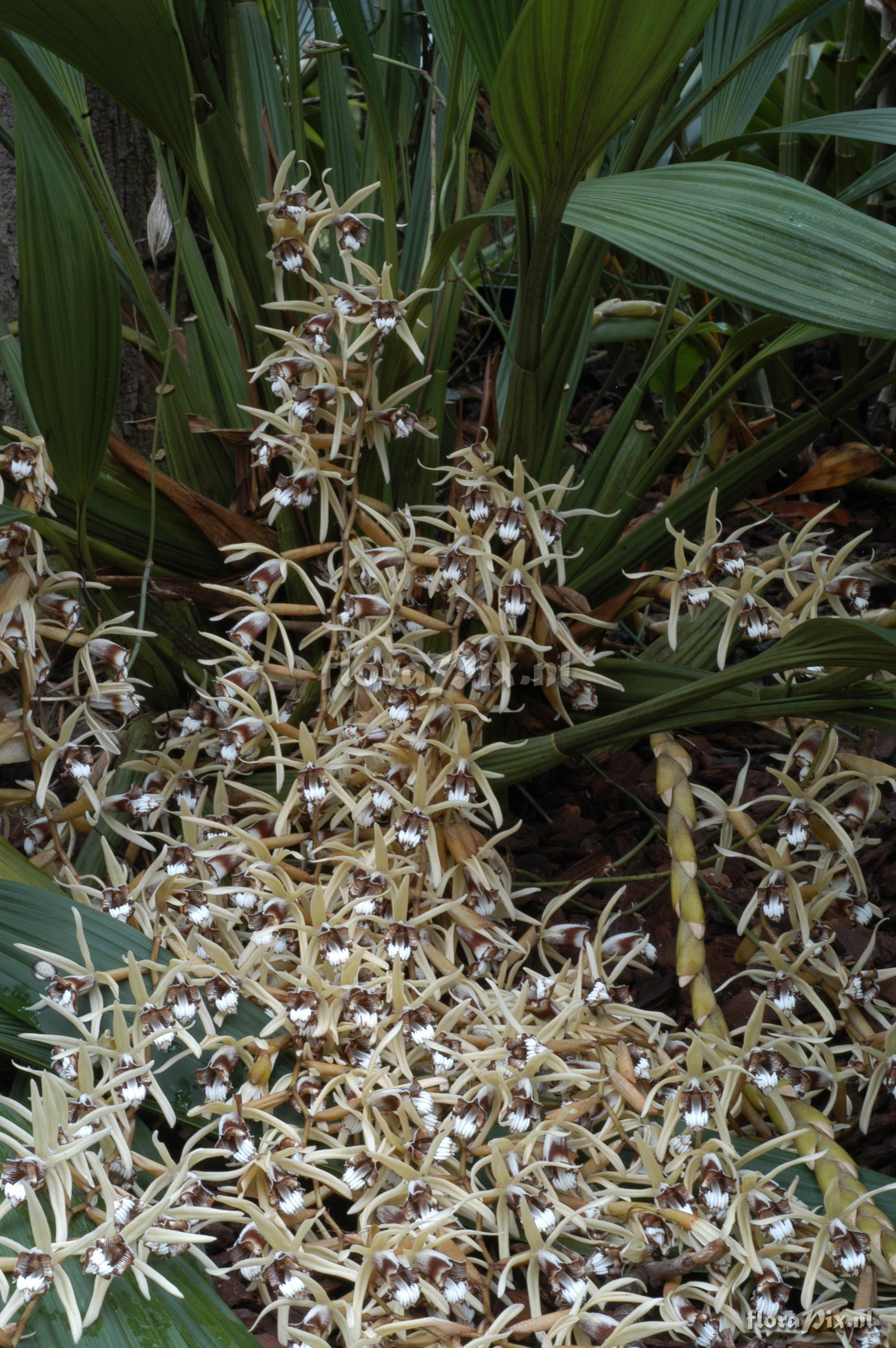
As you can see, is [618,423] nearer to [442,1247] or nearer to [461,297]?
[461,297]

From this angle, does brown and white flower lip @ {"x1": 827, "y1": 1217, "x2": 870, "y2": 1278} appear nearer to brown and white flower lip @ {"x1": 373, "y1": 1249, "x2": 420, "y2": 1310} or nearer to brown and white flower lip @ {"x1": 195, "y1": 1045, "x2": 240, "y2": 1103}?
brown and white flower lip @ {"x1": 373, "y1": 1249, "x2": 420, "y2": 1310}

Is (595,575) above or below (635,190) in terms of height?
below

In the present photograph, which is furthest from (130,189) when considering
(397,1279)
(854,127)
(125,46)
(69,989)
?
(397,1279)

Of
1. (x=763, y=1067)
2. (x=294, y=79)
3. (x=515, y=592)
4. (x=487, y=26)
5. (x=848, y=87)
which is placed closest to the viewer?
(x=487, y=26)

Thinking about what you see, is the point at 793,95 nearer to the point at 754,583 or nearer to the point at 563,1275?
the point at 754,583

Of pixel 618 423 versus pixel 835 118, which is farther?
pixel 618 423

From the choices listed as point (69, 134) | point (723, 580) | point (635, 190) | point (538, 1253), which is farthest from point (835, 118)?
point (538, 1253)
